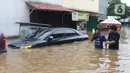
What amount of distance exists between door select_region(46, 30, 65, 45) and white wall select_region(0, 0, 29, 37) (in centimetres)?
727

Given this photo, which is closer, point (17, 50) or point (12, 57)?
point (12, 57)

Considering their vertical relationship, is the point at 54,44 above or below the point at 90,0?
below

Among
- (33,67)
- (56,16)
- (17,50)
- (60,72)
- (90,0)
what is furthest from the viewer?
(90,0)

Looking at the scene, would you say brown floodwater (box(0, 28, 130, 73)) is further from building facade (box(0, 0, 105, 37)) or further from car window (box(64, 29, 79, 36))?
building facade (box(0, 0, 105, 37))

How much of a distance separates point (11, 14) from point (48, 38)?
9.00 metres

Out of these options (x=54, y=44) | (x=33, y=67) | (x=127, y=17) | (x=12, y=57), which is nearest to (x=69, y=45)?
(x=54, y=44)

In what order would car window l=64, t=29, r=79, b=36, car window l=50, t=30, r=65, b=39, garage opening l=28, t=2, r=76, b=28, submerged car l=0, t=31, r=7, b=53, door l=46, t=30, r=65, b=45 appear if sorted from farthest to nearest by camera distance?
garage opening l=28, t=2, r=76, b=28 → car window l=64, t=29, r=79, b=36 → car window l=50, t=30, r=65, b=39 → door l=46, t=30, r=65, b=45 → submerged car l=0, t=31, r=7, b=53

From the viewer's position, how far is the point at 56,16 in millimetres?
32656

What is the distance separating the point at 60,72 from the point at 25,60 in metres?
2.71

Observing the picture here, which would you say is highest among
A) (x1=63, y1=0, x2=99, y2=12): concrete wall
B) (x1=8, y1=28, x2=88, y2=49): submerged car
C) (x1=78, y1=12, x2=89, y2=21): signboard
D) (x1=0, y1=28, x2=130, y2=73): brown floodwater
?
(x1=63, y1=0, x2=99, y2=12): concrete wall

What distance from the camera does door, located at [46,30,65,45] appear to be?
1709cm

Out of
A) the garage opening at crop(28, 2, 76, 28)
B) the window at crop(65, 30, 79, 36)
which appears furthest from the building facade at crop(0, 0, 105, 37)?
the window at crop(65, 30, 79, 36)

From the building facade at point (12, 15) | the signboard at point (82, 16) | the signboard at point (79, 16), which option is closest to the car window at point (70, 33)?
the building facade at point (12, 15)

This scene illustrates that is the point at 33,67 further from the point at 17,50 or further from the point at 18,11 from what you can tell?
the point at 18,11
